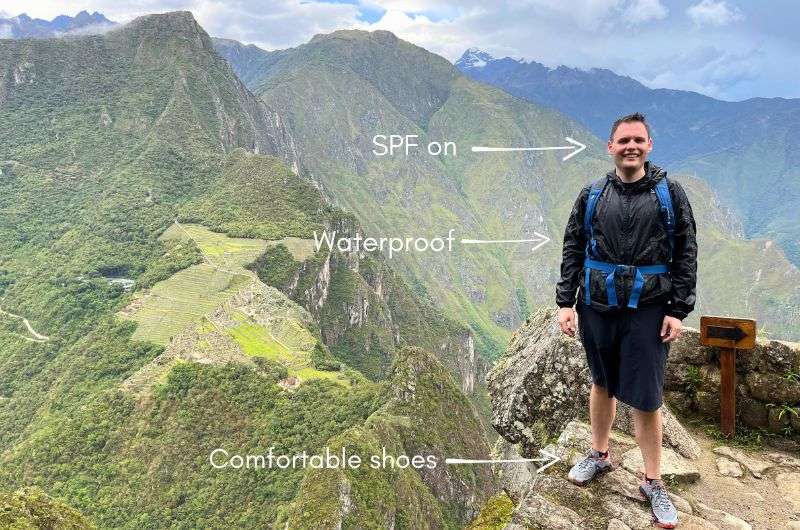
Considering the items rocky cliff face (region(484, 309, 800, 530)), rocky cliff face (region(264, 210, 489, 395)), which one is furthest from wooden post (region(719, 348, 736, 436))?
rocky cliff face (region(264, 210, 489, 395))

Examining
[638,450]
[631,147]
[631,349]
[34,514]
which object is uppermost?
[631,147]

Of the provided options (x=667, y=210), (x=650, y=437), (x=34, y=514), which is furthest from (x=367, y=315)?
(x=667, y=210)

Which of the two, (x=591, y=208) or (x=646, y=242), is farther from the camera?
(x=591, y=208)

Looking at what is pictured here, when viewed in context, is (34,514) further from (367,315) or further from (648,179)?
(367,315)

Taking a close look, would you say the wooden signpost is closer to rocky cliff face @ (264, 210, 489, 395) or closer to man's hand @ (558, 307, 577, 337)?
man's hand @ (558, 307, 577, 337)

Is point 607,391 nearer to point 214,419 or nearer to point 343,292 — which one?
point 214,419

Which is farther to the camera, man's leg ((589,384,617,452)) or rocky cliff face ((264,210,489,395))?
rocky cliff face ((264,210,489,395))
